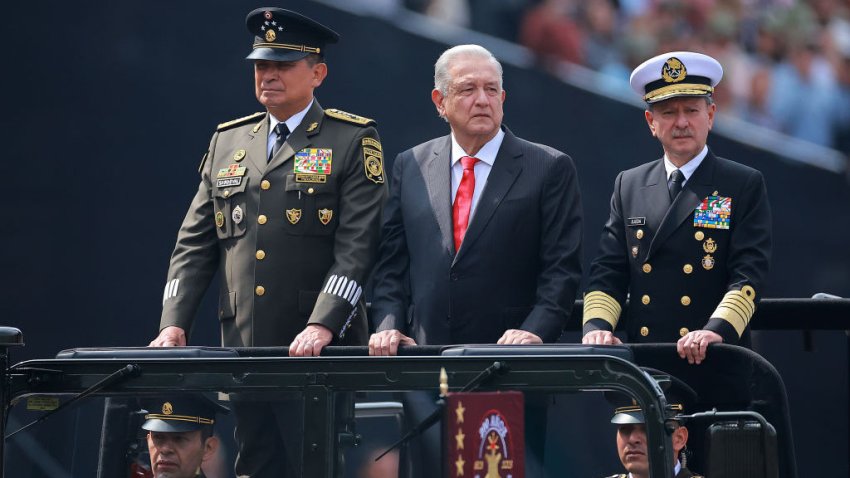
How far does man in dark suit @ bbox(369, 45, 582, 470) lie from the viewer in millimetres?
3809

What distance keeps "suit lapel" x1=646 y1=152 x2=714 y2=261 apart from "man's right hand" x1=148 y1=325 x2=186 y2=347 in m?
1.32

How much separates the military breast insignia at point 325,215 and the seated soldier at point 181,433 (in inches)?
34.4

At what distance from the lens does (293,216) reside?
3943 millimetres

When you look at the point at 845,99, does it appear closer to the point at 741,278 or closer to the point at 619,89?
the point at 619,89

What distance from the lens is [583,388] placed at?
309cm

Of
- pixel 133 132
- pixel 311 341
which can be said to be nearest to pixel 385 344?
pixel 311 341

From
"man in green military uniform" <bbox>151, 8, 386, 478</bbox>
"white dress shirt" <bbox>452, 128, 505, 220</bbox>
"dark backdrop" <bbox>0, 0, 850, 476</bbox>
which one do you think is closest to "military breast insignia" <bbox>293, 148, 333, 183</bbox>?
"man in green military uniform" <bbox>151, 8, 386, 478</bbox>

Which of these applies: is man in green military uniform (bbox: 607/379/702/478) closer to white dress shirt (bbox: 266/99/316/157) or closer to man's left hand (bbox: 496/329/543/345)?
man's left hand (bbox: 496/329/543/345)

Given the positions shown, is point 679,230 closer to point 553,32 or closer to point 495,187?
point 495,187

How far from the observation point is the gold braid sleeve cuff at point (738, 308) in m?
3.69

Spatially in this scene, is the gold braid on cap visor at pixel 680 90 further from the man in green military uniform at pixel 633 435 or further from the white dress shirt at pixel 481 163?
the man in green military uniform at pixel 633 435

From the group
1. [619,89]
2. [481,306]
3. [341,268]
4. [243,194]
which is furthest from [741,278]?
[619,89]

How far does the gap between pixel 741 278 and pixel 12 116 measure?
373cm

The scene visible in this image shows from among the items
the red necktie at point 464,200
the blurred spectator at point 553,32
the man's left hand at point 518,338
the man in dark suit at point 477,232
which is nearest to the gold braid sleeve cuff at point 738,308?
the man in dark suit at point 477,232
